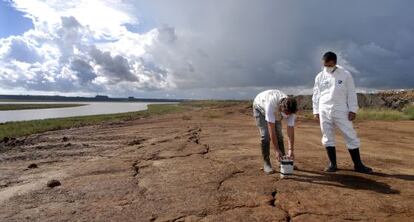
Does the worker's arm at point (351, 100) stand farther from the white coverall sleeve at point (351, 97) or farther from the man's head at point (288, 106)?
the man's head at point (288, 106)

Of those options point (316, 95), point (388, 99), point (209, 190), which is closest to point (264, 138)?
point (316, 95)

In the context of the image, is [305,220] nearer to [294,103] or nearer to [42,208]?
[294,103]

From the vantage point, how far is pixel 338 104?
22.9 ft

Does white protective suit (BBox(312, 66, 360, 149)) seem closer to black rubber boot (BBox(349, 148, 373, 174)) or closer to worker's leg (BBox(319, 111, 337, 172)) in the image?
worker's leg (BBox(319, 111, 337, 172))

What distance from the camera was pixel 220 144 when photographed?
38.8 feet

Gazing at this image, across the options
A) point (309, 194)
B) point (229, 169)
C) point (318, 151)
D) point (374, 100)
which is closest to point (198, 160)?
point (229, 169)

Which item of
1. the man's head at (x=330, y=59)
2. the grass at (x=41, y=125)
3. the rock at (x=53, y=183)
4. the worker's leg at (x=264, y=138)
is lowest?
the grass at (x=41, y=125)

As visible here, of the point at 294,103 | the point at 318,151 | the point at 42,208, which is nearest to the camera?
the point at 42,208

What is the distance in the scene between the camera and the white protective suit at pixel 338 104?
698cm

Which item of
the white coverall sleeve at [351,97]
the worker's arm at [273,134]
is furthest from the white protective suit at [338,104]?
the worker's arm at [273,134]

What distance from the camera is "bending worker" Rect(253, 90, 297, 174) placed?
660 cm

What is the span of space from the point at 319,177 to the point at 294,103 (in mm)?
1248

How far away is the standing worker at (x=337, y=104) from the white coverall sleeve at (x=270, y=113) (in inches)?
36.5

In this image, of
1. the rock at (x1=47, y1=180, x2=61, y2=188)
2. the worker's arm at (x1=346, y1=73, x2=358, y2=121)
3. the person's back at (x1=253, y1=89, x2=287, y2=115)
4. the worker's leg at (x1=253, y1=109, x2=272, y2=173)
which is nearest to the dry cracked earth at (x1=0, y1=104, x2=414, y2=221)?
the rock at (x1=47, y1=180, x2=61, y2=188)
